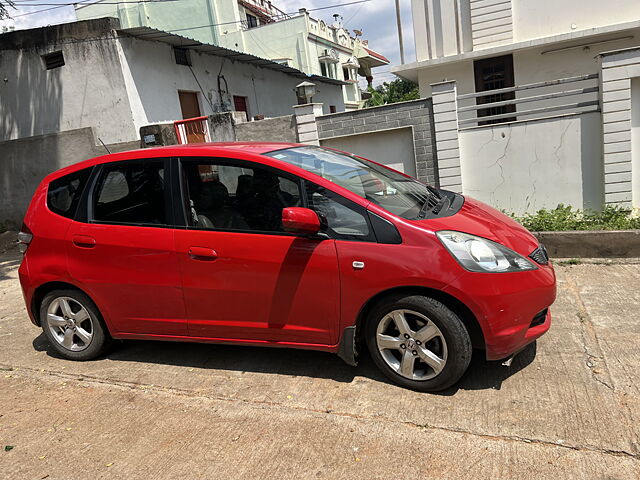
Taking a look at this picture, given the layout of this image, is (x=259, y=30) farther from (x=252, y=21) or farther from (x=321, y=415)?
(x=321, y=415)

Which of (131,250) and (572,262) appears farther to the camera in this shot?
(572,262)

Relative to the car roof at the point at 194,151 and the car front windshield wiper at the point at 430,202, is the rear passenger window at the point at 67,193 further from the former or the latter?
the car front windshield wiper at the point at 430,202

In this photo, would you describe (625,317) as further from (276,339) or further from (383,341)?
(276,339)

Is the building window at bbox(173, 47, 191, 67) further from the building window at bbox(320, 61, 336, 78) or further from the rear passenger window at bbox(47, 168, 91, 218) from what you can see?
the building window at bbox(320, 61, 336, 78)

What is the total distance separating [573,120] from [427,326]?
17.1 ft

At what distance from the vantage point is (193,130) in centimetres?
923

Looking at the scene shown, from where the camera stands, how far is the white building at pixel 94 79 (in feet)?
34.4

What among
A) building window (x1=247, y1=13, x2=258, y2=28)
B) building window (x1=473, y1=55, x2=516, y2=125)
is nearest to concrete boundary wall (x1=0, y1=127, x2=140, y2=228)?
building window (x1=473, y1=55, x2=516, y2=125)

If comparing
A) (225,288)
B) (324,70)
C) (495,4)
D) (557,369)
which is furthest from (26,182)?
(324,70)

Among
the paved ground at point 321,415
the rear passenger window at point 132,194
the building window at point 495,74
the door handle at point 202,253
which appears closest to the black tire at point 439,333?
the paved ground at point 321,415

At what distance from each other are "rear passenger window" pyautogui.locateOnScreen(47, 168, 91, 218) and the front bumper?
9.57 ft


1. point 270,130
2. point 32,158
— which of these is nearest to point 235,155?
point 270,130

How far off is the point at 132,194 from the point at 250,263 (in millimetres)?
1142

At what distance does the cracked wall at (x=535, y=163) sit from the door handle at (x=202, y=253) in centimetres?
519
